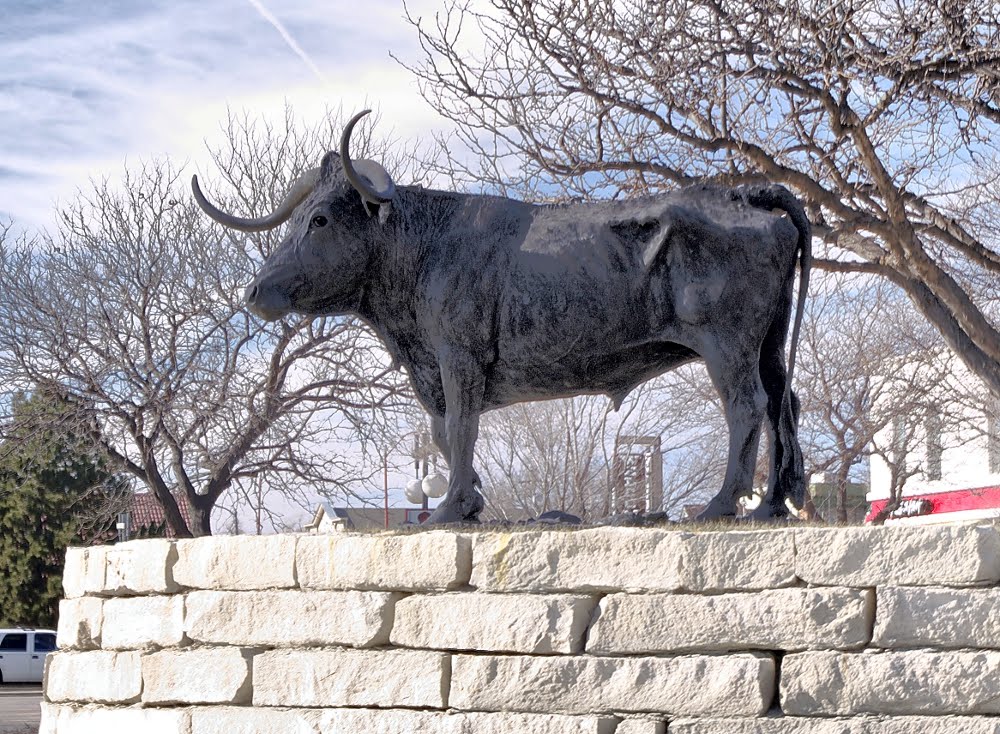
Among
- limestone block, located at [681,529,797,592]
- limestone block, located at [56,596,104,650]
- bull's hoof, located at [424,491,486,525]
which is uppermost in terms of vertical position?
bull's hoof, located at [424,491,486,525]

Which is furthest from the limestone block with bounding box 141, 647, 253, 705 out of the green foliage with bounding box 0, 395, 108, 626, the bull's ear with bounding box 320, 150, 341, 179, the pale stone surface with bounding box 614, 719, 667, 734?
the green foliage with bounding box 0, 395, 108, 626

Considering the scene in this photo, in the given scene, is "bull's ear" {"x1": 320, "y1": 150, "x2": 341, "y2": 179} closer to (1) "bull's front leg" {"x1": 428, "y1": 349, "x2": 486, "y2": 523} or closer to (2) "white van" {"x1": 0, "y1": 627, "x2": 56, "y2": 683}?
(1) "bull's front leg" {"x1": 428, "y1": 349, "x2": 486, "y2": 523}

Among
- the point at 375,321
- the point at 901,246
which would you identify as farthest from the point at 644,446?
the point at 375,321

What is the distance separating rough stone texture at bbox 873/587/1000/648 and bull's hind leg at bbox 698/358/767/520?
1134 mm

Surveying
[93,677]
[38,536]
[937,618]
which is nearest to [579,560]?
[937,618]

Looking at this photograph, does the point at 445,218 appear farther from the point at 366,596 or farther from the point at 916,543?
the point at 916,543

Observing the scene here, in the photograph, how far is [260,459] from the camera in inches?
784

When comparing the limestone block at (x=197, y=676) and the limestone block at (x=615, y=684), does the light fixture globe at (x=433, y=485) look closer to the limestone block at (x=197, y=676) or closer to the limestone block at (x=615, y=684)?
the limestone block at (x=197, y=676)

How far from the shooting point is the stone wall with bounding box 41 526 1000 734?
459cm

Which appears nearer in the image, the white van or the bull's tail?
the bull's tail

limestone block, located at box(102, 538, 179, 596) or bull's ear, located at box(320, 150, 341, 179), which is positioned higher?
bull's ear, located at box(320, 150, 341, 179)

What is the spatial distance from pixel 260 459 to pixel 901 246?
11.8 m

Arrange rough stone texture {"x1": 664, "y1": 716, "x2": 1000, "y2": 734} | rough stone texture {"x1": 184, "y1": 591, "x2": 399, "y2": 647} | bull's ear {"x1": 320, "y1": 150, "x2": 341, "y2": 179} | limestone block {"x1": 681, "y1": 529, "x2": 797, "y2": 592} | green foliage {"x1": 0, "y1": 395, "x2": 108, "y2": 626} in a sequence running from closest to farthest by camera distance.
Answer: rough stone texture {"x1": 664, "y1": 716, "x2": 1000, "y2": 734}, limestone block {"x1": 681, "y1": 529, "x2": 797, "y2": 592}, rough stone texture {"x1": 184, "y1": 591, "x2": 399, "y2": 647}, bull's ear {"x1": 320, "y1": 150, "x2": 341, "y2": 179}, green foliage {"x1": 0, "y1": 395, "x2": 108, "y2": 626}

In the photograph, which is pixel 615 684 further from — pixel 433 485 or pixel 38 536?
pixel 38 536
